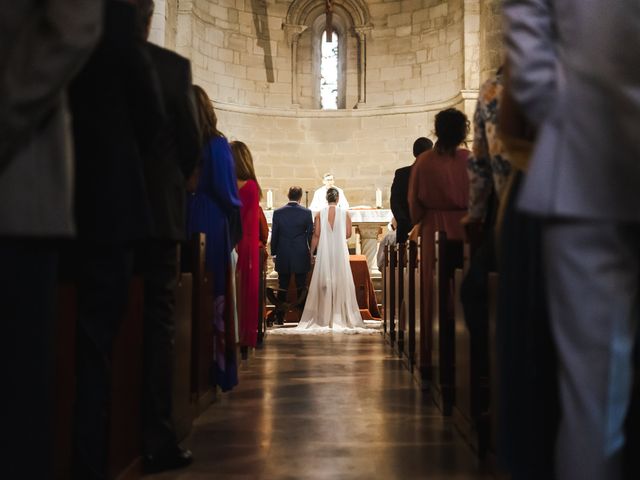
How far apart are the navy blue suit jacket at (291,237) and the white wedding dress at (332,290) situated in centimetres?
18

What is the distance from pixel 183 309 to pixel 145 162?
2.64 feet

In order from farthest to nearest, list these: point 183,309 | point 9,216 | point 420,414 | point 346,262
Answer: point 346,262 < point 420,414 < point 183,309 < point 9,216

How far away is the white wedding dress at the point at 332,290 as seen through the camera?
28.0 ft

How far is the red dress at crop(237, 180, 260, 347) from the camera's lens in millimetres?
5131

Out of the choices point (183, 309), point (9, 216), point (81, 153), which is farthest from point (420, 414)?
point (9, 216)

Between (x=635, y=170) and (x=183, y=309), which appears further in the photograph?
(x=183, y=309)

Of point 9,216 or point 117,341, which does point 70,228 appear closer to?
point 9,216

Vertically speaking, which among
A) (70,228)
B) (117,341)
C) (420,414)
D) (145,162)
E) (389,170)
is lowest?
(420,414)

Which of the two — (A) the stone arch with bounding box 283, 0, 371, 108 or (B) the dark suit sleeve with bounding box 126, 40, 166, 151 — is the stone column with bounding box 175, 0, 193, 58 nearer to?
(A) the stone arch with bounding box 283, 0, 371, 108

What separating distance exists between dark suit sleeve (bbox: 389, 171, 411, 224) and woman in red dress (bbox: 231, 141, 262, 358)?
3.66 ft

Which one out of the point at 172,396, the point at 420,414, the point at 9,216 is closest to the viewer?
the point at 9,216

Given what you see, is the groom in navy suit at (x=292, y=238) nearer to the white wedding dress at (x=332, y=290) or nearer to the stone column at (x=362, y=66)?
the white wedding dress at (x=332, y=290)

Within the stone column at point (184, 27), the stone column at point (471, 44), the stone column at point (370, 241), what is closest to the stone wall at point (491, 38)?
the stone column at point (471, 44)

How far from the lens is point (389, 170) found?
13391 mm
